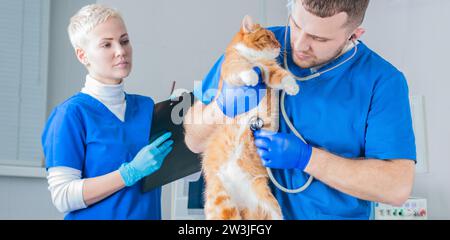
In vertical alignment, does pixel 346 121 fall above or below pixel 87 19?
below

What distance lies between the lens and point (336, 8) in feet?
3.92

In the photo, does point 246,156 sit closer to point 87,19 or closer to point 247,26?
point 247,26

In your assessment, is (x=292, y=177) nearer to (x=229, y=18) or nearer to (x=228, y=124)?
(x=228, y=124)

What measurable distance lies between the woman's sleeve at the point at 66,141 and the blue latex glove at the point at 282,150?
18.0 inches

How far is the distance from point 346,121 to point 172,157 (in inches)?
18.8

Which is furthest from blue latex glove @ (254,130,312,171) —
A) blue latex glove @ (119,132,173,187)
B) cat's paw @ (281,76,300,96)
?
blue latex glove @ (119,132,173,187)

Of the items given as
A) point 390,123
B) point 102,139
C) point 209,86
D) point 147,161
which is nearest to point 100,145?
point 102,139

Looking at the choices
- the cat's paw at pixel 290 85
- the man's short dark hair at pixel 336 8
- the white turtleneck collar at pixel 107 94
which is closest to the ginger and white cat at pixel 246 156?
the cat's paw at pixel 290 85

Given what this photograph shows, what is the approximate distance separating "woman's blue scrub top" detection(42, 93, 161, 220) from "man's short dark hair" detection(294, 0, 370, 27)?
53cm

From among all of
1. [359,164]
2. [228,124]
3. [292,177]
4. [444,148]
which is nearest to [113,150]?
[228,124]

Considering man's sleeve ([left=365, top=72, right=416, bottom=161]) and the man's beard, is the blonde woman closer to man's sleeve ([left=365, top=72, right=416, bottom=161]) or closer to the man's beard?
the man's beard

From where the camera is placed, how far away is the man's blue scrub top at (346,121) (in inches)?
48.4

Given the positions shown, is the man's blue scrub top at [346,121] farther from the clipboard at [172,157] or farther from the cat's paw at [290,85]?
the clipboard at [172,157]
